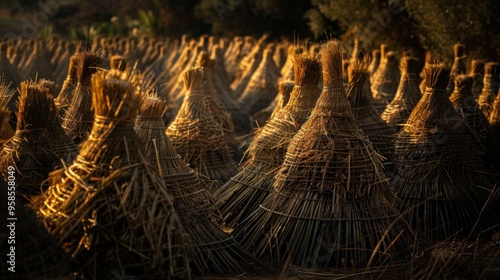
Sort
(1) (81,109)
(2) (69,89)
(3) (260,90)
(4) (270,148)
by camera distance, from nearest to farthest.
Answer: (1) (81,109)
(4) (270,148)
(2) (69,89)
(3) (260,90)

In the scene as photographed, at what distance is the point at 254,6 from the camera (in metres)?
27.1

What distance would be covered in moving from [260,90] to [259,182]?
7512 mm

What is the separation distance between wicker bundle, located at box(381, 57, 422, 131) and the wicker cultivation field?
0.10ft

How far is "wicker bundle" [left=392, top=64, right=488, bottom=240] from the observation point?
753cm

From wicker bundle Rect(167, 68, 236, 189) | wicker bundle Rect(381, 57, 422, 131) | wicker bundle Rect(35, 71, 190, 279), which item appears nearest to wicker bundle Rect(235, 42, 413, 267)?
wicker bundle Rect(35, 71, 190, 279)

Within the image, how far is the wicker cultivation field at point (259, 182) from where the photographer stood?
469cm

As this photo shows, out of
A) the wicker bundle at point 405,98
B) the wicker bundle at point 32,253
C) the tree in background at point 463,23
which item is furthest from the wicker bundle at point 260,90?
the wicker bundle at point 32,253

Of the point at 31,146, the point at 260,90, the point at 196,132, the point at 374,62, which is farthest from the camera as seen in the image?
the point at 260,90

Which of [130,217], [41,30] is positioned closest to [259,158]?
[130,217]

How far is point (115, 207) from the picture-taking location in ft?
15.2

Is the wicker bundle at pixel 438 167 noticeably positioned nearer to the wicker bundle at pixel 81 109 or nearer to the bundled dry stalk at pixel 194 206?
the bundled dry stalk at pixel 194 206

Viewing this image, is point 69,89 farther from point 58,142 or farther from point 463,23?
point 463,23

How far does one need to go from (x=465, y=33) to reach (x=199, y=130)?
7.06 metres

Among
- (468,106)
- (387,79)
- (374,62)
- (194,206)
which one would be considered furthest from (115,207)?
(374,62)
